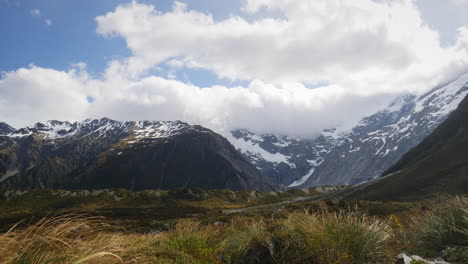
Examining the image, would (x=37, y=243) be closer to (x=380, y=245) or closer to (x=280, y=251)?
(x=280, y=251)

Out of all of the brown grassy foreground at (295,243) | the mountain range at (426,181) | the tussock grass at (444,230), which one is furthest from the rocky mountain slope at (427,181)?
the brown grassy foreground at (295,243)

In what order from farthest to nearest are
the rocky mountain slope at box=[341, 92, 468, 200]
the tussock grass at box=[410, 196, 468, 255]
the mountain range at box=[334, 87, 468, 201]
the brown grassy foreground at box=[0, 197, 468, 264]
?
the rocky mountain slope at box=[341, 92, 468, 200] → the mountain range at box=[334, 87, 468, 201] → the tussock grass at box=[410, 196, 468, 255] → the brown grassy foreground at box=[0, 197, 468, 264]

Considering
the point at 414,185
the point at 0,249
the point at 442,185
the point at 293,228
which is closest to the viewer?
the point at 0,249

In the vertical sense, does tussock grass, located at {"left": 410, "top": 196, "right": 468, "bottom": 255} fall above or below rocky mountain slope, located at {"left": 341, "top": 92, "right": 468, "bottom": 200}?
above

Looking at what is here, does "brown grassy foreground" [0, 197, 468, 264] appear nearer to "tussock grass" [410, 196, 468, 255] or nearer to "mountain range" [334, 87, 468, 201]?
"tussock grass" [410, 196, 468, 255]

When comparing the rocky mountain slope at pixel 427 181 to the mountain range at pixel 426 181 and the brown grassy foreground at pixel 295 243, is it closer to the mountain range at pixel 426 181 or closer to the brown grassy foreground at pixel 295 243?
the mountain range at pixel 426 181

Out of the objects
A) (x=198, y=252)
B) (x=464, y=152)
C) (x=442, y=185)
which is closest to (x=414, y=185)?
(x=442, y=185)

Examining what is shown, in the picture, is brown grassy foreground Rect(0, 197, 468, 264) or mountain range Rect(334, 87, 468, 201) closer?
brown grassy foreground Rect(0, 197, 468, 264)

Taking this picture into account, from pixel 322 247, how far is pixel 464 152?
121722 mm

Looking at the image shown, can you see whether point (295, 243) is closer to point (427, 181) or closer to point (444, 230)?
point (444, 230)

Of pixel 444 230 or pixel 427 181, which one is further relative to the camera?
pixel 427 181

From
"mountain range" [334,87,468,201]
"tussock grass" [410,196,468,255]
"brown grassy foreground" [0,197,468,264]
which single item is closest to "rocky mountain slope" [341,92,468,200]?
"mountain range" [334,87,468,201]

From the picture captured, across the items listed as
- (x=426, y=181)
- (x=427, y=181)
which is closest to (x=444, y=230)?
(x=427, y=181)

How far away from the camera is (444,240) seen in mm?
7484
